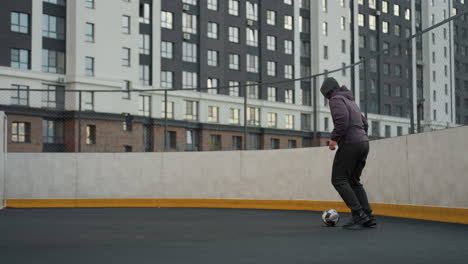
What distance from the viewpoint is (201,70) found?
2518 inches

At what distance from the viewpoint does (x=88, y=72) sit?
178ft

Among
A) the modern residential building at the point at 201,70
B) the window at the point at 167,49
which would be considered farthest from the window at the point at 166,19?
the window at the point at 167,49

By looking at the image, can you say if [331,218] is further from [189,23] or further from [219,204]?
[189,23]

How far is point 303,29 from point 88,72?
28869mm

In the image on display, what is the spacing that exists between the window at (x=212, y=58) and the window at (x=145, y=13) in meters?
7.31

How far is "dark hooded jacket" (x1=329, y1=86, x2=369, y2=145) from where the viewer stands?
372 inches

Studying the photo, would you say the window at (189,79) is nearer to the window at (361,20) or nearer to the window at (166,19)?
the window at (166,19)

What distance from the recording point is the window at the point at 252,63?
68062 millimetres

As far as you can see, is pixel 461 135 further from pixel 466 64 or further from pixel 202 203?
pixel 202 203

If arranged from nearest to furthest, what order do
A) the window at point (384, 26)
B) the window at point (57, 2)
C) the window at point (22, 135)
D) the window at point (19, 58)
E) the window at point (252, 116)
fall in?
the window at point (252, 116), the window at point (22, 135), the window at point (19, 58), the window at point (57, 2), the window at point (384, 26)

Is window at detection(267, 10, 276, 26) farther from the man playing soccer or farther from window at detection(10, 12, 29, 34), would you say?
the man playing soccer

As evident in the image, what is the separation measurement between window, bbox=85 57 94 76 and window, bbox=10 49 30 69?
488cm

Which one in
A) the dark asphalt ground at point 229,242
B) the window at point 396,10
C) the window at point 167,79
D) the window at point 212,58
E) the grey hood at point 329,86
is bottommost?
the dark asphalt ground at point 229,242

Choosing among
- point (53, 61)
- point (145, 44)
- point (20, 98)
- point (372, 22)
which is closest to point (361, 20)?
point (372, 22)
